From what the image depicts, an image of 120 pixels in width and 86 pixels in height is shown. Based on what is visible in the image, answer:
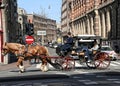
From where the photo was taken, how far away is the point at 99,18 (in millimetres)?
77500

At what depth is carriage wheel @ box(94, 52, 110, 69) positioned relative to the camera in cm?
2567

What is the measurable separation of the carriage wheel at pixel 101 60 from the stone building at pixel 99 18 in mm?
37273

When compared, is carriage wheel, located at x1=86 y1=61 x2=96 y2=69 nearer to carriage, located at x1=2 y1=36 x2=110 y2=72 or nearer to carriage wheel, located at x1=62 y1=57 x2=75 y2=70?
carriage, located at x1=2 y1=36 x2=110 y2=72

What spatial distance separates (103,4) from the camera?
7369 cm

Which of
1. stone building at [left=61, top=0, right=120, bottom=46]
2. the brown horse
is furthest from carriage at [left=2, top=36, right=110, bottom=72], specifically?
stone building at [left=61, top=0, right=120, bottom=46]

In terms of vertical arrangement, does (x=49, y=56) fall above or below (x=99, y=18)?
below

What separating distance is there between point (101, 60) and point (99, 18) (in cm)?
5224

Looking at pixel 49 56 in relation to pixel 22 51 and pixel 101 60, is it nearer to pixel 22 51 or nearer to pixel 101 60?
pixel 22 51

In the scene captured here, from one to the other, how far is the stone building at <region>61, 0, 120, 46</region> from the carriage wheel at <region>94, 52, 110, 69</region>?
3727 centimetres

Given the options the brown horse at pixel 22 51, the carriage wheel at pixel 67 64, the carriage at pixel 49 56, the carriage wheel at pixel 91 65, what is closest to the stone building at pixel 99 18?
the carriage wheel at pixel 91 65

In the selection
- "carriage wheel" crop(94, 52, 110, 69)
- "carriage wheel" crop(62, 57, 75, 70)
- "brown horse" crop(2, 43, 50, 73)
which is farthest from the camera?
"carriage wheel" crop(94, 52, 110, 69)

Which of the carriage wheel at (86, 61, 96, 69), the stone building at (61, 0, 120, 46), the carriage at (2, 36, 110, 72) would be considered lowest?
the carriage wheel at (86, 61, 96, 69)

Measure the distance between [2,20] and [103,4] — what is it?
39581mm

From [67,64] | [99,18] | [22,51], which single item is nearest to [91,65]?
[67,64]
